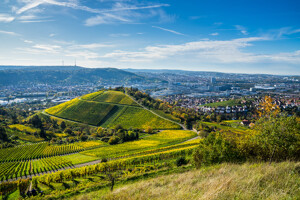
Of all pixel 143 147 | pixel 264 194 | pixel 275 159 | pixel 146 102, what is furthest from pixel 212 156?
pixel 146 102

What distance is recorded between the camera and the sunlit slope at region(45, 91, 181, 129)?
305ft

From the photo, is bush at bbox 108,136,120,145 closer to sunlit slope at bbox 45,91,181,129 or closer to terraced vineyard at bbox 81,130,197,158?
terraced vineyard at bbox 81,130,197,158

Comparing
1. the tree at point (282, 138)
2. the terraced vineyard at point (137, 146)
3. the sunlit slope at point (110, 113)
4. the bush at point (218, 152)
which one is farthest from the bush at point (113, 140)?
the tree at point (282, 138)

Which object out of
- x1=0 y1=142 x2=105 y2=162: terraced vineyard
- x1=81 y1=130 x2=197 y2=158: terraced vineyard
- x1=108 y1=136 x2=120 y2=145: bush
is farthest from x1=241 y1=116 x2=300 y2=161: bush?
x1=108 y1=136 x2=120 y2=145: bush

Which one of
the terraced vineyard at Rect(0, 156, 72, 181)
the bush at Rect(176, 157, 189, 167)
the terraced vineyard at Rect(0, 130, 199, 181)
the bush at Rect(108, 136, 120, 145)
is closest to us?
the bush at Rect(176, 157, 189, 167)

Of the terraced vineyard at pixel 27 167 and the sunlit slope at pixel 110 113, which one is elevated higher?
the sunlit slope at pixel 110 113

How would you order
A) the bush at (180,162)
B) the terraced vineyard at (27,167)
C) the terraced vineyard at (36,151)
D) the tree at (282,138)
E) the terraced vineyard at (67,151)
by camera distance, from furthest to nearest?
1. the terraced vineyard at (36,151)
2. the terraced vineyard at (67,151)
3. the terraced vineyard at (27,167)
4. the bush at (180,162)
5. the tree at (282,138)

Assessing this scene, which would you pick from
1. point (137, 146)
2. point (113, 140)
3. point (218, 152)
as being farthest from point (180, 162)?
point (113, 140)

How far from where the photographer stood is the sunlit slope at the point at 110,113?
305 ft

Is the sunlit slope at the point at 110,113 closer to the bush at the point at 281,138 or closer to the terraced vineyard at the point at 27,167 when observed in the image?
the terraced vineyard at the point at 27,167

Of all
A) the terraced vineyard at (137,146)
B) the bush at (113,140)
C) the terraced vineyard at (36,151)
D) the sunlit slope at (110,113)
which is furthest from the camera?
the sunlit slope at (110,113)

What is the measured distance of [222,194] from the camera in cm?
764

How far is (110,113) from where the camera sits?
10694 centimetres

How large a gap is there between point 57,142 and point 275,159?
73.8 m
